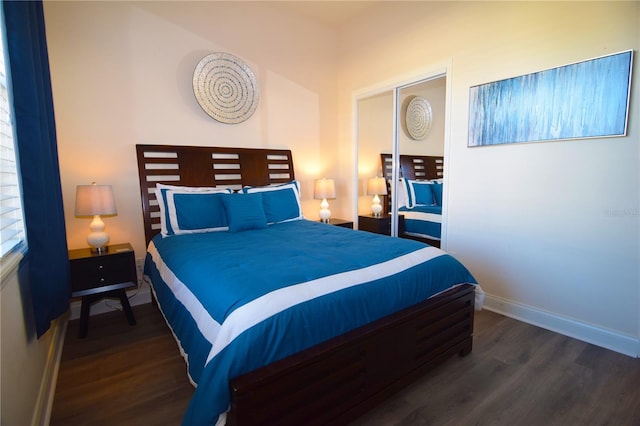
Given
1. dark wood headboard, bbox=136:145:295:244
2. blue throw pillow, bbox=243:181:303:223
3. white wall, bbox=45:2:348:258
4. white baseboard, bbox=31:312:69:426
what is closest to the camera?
white baseboard, bbox=31:312:69:426

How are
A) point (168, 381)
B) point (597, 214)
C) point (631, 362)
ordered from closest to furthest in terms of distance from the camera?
point (168, 381)
point (631, 362)
point (597, 214)

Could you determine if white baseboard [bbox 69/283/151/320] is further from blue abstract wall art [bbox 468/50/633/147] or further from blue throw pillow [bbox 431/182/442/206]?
blue abstract wall art [bbox 468/50/633/147]

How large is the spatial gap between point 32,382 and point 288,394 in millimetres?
1186

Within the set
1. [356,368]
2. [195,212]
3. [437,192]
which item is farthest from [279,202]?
[356,368]

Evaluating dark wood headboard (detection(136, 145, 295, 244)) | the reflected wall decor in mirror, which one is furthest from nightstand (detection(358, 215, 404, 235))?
dark wood headboard (detection(136, 145, 295, 244))

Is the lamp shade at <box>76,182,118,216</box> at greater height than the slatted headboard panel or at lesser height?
lesser

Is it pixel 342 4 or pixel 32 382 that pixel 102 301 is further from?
pixel 342 4

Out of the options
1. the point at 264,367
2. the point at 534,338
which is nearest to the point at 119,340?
the point at 264,367

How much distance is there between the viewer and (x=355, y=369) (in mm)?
1428

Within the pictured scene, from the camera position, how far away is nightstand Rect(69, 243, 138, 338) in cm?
221

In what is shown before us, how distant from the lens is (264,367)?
3.89 ft

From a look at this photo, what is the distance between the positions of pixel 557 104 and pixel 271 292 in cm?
237

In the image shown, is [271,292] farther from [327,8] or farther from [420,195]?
[327,8]

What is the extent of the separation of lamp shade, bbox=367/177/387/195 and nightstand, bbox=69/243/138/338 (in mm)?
2639
